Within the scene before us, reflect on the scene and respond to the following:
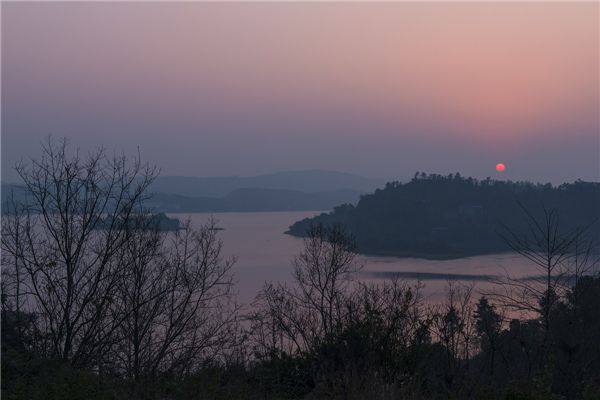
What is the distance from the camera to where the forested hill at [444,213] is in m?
40.4

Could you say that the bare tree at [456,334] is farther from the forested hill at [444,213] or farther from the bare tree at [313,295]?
the forested hill at [444,213]

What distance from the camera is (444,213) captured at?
58.2 metres

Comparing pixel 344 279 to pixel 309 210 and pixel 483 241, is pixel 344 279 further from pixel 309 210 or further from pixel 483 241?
pixel 309 210

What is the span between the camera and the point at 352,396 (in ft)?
18.0

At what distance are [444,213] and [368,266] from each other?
27350 mm

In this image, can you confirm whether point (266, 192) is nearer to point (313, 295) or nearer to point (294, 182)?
point (294, 182)

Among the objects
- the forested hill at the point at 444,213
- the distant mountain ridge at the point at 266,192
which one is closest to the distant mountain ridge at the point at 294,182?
the distant mountain ridge at the point at 266,192

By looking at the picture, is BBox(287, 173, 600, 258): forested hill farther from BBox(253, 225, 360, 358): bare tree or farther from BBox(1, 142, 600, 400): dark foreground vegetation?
BBox(1, 142, 600, 400): dark foreground vegetation

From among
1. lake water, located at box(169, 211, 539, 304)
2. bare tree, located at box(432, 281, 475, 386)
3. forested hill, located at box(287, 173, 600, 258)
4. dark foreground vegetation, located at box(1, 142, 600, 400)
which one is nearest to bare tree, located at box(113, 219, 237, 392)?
dark foreground vegetation, located at box(1, 142, 600, 400)

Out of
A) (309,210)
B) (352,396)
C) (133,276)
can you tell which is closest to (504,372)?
(352,396)

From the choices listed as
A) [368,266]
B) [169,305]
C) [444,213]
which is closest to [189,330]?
[169,305]

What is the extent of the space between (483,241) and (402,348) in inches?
1632

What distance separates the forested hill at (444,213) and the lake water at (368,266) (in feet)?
7.50

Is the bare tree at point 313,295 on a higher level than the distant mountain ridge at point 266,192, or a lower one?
lower
